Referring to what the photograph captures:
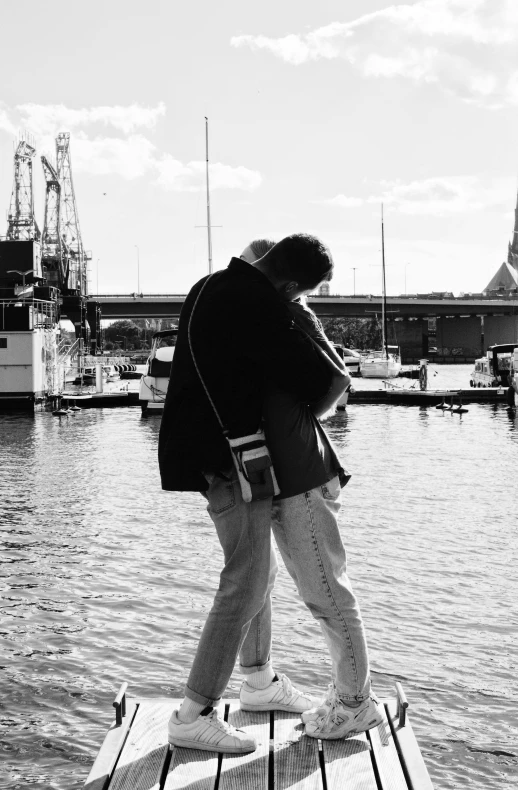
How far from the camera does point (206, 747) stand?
403 centimetres

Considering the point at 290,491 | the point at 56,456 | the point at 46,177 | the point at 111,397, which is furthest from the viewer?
the point at 46,177

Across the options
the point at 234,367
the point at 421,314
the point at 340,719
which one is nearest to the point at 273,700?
the point at 340,719

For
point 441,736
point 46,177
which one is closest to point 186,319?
point 441,736

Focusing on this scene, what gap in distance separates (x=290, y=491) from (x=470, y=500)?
1182cm

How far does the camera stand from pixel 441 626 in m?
8.03

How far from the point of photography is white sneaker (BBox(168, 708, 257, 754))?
402cm

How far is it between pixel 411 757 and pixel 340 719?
372 mm

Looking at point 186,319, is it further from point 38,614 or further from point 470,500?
point 470,500

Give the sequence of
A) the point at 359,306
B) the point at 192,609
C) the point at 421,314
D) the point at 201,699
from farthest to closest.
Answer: the point at 421,314
the point at 359,306
the point at 192,609
the point at 201,699

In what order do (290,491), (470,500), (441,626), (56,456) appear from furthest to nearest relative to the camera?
(56,456)
(470,500)
(441,626)
(290,491)

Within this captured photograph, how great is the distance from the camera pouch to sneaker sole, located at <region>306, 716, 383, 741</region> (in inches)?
41.2

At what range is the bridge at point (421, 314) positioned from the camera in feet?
338

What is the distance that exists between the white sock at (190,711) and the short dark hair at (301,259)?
5.86ft

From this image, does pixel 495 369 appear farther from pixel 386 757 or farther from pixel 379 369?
pixel 386 757
